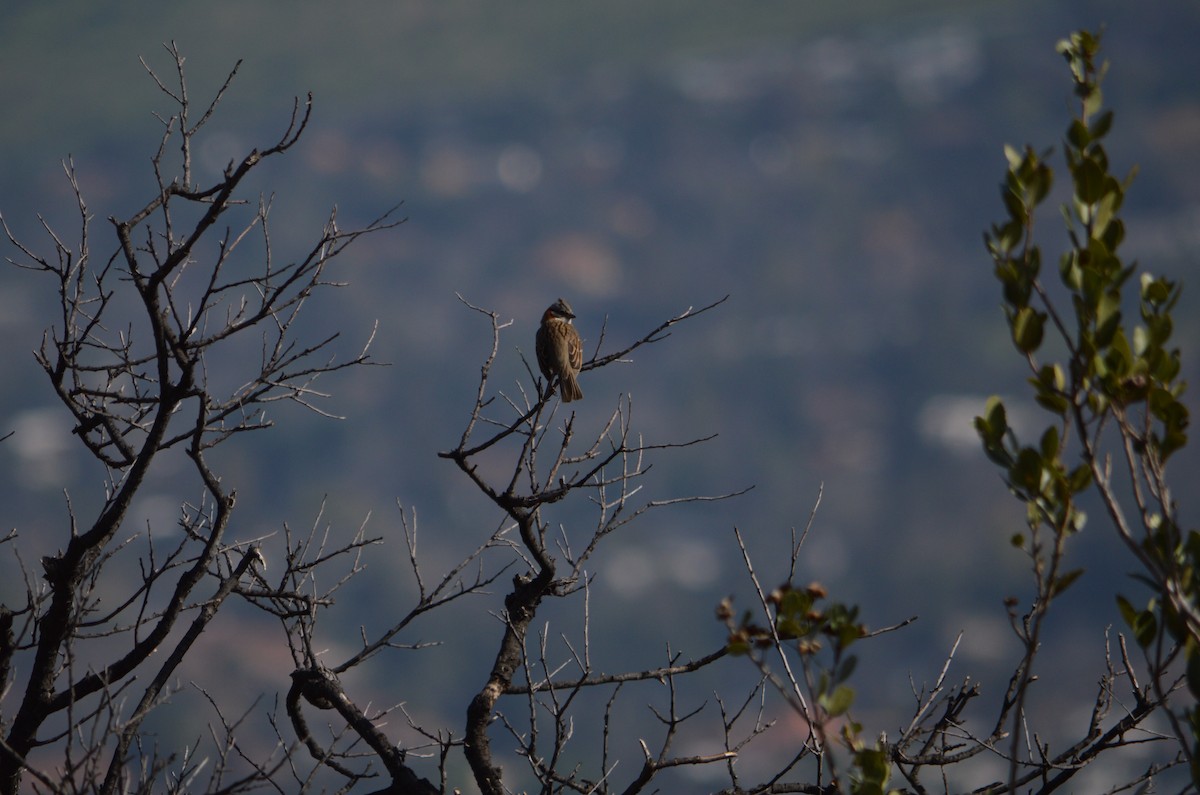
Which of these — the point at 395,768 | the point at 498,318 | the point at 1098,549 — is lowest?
the point at 395,768

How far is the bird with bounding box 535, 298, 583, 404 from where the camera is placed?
927cm

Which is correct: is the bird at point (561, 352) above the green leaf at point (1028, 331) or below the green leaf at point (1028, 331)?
above

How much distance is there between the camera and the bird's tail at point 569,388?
30.4ft

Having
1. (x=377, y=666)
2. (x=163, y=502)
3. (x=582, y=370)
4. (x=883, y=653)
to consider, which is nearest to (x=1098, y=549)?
(x=883, y=653)

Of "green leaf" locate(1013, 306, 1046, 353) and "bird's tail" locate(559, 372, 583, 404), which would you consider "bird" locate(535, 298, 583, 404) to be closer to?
"bird's tail" locate(559, 372, 583, 404)

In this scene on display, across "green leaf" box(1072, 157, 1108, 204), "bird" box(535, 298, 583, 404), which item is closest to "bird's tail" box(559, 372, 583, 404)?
"bird" box(535, 298, 583, 404)

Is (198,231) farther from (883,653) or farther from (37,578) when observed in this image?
(883,653)

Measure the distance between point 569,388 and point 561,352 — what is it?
457mm

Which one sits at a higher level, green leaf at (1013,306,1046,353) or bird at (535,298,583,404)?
bird at (535,298,583,404)

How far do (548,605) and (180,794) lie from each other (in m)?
91.9

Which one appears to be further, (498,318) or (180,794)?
(498,318)

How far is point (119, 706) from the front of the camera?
13.7ft

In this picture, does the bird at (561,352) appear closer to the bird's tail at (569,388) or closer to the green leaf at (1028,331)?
the bird's tail at (569,388)

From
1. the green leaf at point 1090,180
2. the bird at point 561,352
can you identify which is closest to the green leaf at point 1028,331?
the green leaf at point 1090,180
